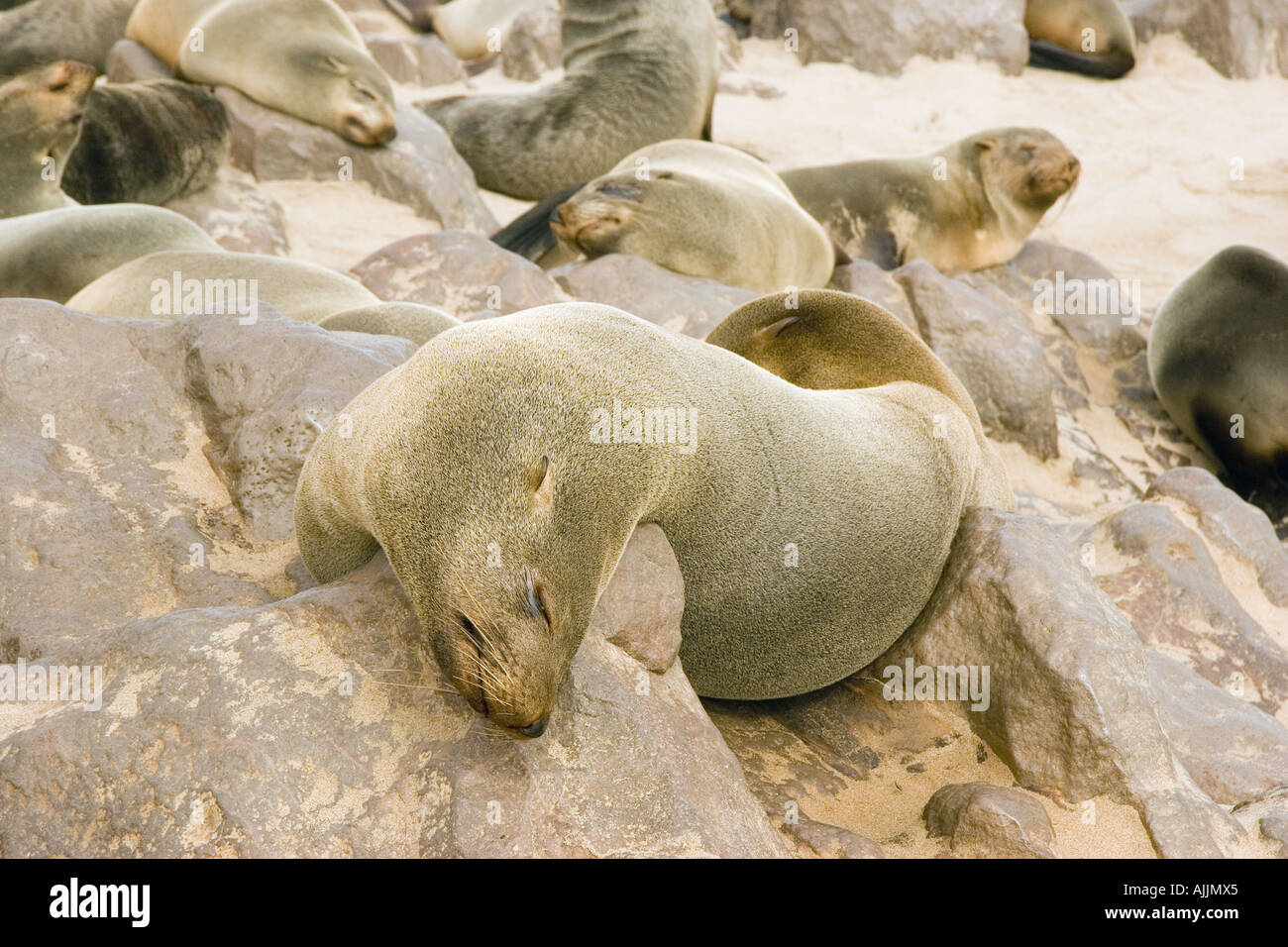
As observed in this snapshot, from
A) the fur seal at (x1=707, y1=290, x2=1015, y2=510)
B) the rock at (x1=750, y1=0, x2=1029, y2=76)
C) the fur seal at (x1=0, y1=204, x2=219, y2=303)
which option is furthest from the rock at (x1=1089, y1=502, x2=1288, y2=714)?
the rock at (x1=750, y1=0, x2=1029, y2=76)

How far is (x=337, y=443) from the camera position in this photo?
9.46ft

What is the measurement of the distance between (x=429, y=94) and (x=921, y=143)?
421 centimetres

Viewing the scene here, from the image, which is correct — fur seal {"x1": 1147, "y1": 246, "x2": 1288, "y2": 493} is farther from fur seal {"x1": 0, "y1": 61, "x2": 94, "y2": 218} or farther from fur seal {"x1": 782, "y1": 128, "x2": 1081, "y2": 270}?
fur seal {"x1": 0, "y1": 61, "x2": 94, "y2": 218}

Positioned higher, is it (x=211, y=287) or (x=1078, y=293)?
(x=211, y=287)

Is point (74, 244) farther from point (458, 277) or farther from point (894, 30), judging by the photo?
point (894, 30)

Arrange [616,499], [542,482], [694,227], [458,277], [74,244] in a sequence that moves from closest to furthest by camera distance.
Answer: [542,482] < [616,499] < [74,244] < [458,277] < [694,227]

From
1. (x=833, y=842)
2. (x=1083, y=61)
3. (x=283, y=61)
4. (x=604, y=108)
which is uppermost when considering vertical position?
(x=833, y=842)

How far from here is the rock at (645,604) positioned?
2.78 m

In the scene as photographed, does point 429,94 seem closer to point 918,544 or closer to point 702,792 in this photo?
point 918,544

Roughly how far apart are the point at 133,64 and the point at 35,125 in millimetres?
1810

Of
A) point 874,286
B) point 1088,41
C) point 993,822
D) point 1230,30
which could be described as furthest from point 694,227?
point 1230,30

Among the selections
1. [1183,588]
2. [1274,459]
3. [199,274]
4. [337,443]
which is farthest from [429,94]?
[337,443]

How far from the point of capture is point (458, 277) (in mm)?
6238

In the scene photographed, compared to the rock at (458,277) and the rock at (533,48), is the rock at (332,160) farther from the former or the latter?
the rock at (533,48)
